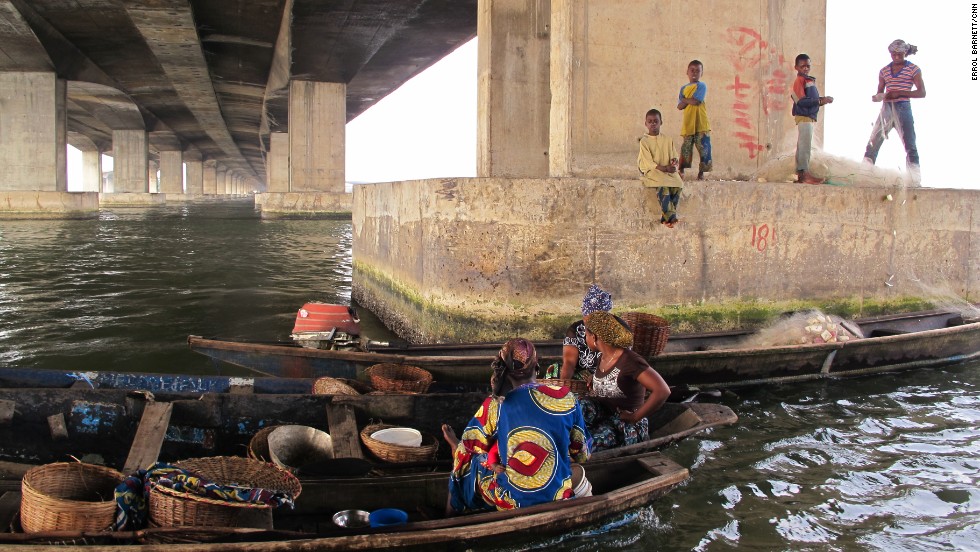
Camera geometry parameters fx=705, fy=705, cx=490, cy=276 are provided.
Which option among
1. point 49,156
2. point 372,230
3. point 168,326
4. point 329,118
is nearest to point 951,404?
point 372,230

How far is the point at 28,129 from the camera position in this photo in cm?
3331

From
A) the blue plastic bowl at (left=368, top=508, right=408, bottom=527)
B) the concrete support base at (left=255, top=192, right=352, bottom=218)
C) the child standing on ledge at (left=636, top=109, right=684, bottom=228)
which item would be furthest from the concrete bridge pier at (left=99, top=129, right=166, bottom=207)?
the blue plastic bowl at (left=368, top=508, right=408, bottom=527)

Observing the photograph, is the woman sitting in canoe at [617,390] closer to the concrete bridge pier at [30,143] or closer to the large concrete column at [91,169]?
the concrete bridge pier at [30,143]

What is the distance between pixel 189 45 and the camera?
92.2 ft

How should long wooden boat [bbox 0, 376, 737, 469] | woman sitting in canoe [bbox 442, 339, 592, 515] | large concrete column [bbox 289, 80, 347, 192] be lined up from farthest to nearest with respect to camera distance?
large concrete column [bbox 289, 80, 347, 192], long wooden boat [bbox 0, 376, 737, 469], woman sitting in canoe [bbox 442, 339, 592, 515]

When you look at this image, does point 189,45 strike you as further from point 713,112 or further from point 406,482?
point 406,482

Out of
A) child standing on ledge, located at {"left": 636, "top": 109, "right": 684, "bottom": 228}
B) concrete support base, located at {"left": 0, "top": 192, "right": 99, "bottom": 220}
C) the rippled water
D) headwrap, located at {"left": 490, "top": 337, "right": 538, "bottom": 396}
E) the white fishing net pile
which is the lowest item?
the rippled water

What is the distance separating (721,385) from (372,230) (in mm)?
6551

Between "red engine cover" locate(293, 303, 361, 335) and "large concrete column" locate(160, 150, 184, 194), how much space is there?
2856 inches

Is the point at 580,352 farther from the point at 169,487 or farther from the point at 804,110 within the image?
the point at 804,110

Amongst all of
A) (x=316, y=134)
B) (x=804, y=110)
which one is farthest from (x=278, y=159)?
(x=804, y=110)

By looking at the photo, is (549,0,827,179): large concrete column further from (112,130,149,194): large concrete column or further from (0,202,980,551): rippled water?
(112,130,149,194): large concrete column

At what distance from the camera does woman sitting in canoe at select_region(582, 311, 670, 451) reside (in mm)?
5012

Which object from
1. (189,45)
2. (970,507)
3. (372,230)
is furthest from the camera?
(189,45)
